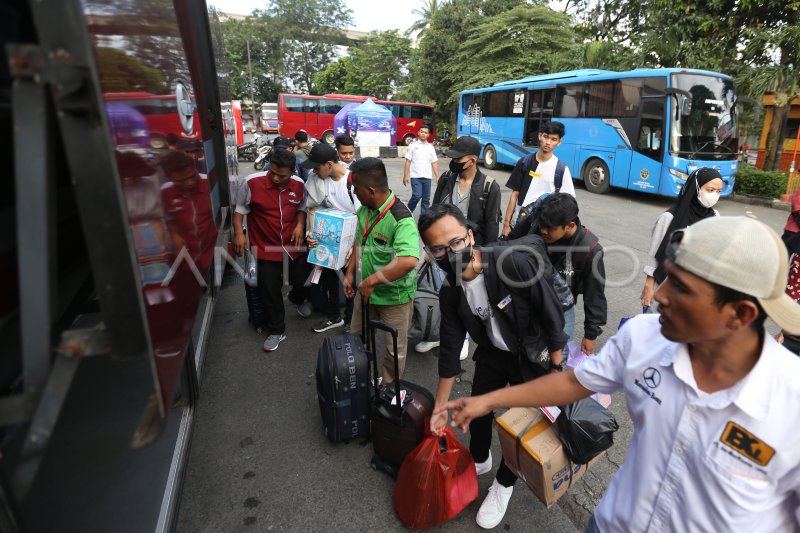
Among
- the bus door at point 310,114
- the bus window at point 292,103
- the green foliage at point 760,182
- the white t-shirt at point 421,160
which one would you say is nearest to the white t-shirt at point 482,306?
the white t-shirt at point 421,160

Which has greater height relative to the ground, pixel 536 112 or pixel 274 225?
pixel 536 112

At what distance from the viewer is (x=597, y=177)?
39.9ft

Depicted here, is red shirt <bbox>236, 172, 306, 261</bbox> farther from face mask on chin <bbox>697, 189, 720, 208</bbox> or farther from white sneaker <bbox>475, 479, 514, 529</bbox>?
face mask on chin <bbox>697, 189, 720, 208</bbox>

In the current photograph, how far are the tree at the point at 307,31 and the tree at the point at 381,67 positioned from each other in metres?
9.44

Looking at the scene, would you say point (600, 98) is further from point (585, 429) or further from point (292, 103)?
point (292, 103)

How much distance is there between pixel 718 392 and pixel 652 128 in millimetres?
11168

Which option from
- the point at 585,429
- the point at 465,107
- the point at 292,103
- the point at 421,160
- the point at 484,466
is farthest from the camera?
the point at 292,103

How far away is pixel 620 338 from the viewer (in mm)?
1326

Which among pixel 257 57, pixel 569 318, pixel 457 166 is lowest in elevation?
pixel 569 318

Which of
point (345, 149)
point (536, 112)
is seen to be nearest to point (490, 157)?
point (536, 112)

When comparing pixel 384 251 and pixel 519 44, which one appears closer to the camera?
pixel 384 251

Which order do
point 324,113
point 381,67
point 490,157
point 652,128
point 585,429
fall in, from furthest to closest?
point 381,67, point 324,113, point 490,157, point 652,128, point 585,429

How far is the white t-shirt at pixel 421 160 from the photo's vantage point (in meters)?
8.17

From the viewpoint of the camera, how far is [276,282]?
3.90 m
